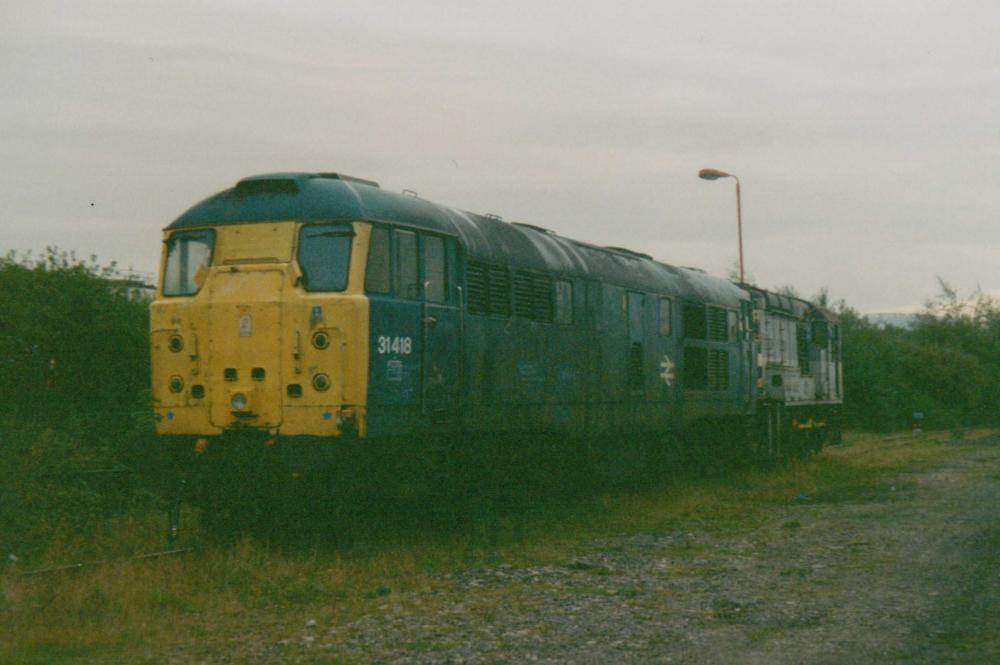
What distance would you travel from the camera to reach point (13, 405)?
50.1 ft

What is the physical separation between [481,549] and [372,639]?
14.1 ft

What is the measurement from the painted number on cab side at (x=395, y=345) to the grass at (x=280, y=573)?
193cm

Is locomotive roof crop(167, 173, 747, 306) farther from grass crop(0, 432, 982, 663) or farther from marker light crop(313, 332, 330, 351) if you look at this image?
grass crop(0, 432, 982, 663)

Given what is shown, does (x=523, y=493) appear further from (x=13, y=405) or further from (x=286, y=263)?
(x=13, y=405)

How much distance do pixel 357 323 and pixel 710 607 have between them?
416 cm

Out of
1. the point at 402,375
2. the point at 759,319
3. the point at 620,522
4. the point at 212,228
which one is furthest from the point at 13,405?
the point at 759,319

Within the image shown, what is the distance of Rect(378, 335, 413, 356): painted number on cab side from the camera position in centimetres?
1126

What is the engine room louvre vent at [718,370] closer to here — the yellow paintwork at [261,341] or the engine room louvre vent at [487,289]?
the engine room louvre vent at [487,289]

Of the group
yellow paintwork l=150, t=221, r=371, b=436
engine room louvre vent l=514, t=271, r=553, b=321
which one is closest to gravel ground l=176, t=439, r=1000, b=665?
yellow paintwork l=150, t=221, r=371, b=436

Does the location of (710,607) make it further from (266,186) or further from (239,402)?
(266,186)

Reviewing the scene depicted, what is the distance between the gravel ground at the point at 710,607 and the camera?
24.4ft

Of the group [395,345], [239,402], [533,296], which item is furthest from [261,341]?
[533,296]

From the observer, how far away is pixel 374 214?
11594 mm

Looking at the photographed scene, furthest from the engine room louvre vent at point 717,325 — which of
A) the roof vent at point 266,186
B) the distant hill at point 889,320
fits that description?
the distant hill at point 889,320
